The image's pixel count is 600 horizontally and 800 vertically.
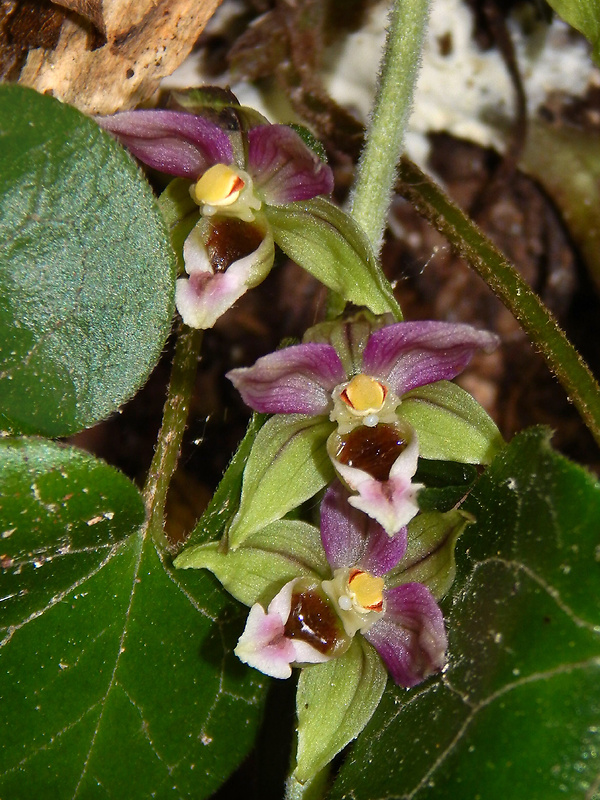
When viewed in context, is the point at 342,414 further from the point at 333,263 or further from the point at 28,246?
the point at 28,246

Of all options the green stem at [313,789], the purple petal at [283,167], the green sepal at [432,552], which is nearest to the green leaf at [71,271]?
the purple petal at [283,167]

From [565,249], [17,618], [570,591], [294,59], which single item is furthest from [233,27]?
[570,591]

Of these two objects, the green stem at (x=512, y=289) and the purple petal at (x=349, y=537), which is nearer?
the purple petal at (x=349, y=537)

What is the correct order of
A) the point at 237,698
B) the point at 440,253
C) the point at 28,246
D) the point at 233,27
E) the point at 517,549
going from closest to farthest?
the point at 517,549, the point at 28,246, the point at 237,698, the point at 233,27, the point at 440,253

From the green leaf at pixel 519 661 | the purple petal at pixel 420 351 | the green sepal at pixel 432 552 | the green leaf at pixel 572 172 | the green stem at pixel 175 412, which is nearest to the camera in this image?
the green leaf at pixel 519 661

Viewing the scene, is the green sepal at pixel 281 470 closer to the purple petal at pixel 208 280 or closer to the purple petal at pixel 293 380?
the purple petal at pixel 293 380

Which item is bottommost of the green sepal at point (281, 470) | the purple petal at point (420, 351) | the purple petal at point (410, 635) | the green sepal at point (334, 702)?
the green sepal at point (334, 702)

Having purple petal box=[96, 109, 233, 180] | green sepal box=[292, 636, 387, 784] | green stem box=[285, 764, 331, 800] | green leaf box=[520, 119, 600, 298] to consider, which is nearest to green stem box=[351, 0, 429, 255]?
purple petal box=[96, 109, 233, 180]
